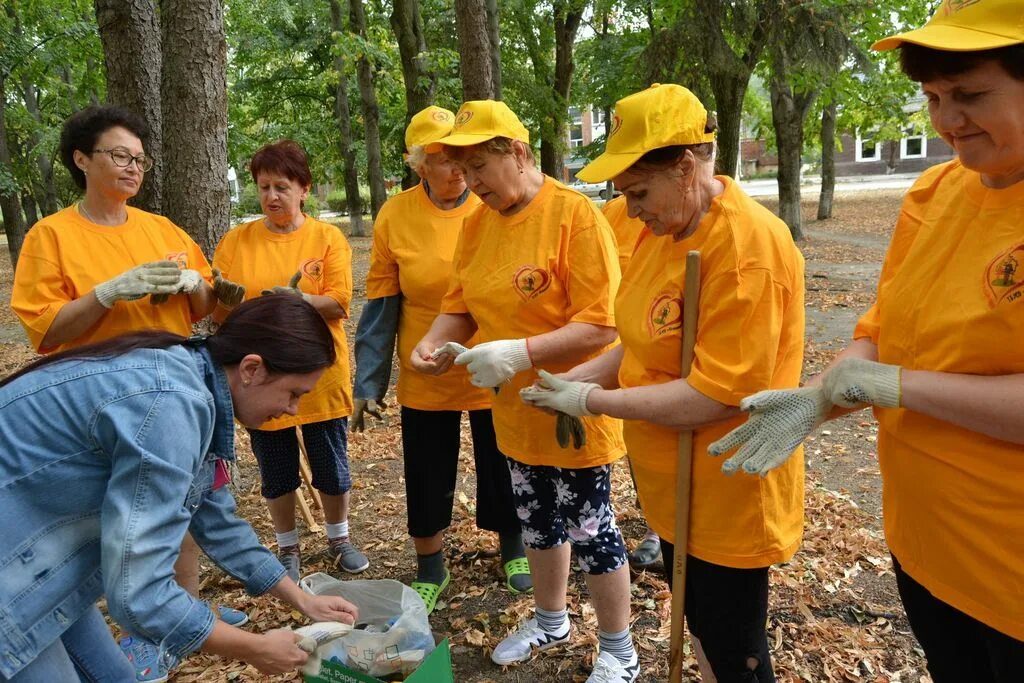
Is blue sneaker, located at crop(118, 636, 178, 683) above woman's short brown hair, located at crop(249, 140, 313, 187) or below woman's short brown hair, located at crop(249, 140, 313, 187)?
below

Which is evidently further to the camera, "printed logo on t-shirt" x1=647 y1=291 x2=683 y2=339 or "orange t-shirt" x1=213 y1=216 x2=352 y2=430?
"orange t-shirt" x1=213 y1=216 x2=352 y2=430

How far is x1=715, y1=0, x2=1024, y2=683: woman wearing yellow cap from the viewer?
4.47 feet

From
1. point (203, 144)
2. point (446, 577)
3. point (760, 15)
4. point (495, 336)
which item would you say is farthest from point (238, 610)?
point (760, 15)

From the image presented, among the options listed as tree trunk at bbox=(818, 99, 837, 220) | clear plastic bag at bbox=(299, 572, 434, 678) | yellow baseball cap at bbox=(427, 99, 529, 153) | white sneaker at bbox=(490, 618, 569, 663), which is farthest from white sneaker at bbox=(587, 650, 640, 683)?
tree trunk at bbox=(818, 99, 837, 220)

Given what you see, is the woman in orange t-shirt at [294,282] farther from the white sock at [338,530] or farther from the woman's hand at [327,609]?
the woman's hand at [327,609]

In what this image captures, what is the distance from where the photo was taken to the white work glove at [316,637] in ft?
6.55

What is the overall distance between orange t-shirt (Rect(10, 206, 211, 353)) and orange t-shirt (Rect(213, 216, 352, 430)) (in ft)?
1.32

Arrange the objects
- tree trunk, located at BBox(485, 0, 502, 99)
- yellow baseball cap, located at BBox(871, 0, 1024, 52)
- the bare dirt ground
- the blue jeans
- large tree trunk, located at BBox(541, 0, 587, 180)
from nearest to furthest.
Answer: yellow baseball cap, located at BBox(871, 0, 1024, 52)
the blue jeans
the bare dirt ground
tree trunk, located at BBox(485, 0, 502, 99)
large tree trunk, located at BBox(541, 0, 587, 180)

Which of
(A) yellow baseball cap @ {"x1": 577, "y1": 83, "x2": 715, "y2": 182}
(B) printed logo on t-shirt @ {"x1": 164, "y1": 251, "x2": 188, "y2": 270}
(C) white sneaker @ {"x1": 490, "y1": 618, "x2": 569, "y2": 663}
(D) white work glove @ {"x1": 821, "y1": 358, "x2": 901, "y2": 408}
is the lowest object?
(C) white sneaker @ {"x1": 490, "y1": 618, "x2": 569, "y2": 663}

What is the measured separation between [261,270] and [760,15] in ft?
29.7

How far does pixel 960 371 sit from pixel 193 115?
4266 millimetres

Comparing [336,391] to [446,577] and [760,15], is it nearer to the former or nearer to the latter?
[446,577]

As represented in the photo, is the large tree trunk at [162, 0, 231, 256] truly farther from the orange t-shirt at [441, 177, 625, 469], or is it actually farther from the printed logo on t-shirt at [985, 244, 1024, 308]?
the printed logo on t-shirt at [985, 244, 1024, 308]

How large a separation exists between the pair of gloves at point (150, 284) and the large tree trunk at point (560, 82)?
14125 millimetres
